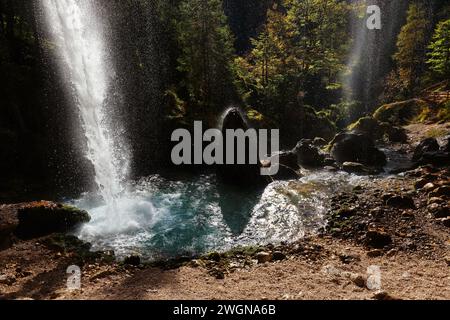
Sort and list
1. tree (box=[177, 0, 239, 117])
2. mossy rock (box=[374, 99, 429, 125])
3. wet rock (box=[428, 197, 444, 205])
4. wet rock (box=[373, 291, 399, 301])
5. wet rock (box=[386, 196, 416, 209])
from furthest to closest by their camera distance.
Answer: mossy rock (box=[374, 99, 429, 125]) → tree (box=[177, 0, 239, 117]) → wet rock (box=[386, 196, 416, 209]) → wet rock (box=[428, 197, 444, 205]) → wet rock (box=[373, 291, 399, 301])

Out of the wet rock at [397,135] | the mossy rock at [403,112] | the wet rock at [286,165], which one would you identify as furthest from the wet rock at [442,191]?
the mossy rock at [403,112]

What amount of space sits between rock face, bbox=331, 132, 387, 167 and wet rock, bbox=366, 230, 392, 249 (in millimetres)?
12545

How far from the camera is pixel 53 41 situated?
2714 cm

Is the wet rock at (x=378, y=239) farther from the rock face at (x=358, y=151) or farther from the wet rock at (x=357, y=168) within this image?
the rock face at (x=358, y=151)

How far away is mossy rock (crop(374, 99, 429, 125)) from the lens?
1499 inches

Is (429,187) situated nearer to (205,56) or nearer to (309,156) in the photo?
(309,156)

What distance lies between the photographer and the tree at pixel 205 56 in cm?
3025

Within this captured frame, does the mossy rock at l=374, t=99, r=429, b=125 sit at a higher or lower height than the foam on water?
higher

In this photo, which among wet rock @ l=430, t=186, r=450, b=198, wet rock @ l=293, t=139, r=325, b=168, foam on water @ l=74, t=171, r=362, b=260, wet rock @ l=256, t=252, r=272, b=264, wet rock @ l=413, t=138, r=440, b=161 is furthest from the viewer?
wet rock @ l=293, t=139, r=325, b=168

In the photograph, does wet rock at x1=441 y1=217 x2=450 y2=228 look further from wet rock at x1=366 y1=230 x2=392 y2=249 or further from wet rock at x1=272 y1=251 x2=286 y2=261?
wet rock at x1=272 y1=251 x2=286 y2=261

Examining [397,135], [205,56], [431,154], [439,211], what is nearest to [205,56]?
[205,56]

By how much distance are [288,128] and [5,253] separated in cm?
2935

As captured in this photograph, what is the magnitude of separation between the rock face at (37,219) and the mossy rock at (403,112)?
34577 mm

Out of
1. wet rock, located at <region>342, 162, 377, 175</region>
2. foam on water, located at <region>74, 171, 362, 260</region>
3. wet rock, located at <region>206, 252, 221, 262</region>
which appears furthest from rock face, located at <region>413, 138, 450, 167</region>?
wet rock, located at <region>206, 252, 221, 262</region>
